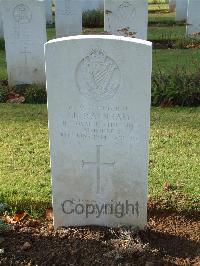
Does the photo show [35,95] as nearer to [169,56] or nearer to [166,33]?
[169,56]

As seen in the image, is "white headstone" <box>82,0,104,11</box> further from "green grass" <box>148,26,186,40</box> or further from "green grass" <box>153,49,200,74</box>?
"green grass" <box>153,49,200,74</box>

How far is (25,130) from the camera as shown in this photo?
5531mm

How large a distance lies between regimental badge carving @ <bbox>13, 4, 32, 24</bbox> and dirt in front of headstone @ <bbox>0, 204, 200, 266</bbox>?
4512 millimetres

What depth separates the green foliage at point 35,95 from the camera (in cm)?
704

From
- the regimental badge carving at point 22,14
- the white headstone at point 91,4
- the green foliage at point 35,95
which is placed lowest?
the green foliage at point 35,95

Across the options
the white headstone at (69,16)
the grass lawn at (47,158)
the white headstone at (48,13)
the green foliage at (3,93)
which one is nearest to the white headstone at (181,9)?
the white headstone at (48,13)

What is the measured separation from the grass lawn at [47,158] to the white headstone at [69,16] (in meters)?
5.46

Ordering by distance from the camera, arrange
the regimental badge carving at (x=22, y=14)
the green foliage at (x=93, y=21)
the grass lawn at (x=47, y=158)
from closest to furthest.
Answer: the grass lawn at (x=47, y=158)
the regimental badge carving at (x=22, y=14)
the green foliage at (x=93, y=21)

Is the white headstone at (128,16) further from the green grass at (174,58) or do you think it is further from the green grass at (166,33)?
the green grass at (166,33)

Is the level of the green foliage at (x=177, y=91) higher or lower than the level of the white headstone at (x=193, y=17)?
lower

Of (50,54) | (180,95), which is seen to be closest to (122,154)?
(50,54)

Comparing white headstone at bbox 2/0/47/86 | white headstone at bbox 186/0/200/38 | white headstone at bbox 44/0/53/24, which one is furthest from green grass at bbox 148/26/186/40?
white headstone at bbox 2/0/47/86

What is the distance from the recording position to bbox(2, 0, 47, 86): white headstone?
7320mm

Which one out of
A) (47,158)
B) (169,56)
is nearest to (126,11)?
(169,56)
